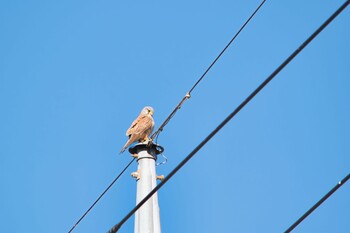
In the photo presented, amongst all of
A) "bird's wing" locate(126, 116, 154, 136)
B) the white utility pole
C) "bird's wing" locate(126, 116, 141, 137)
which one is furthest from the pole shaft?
"bird's wing" locate(126, 116, 141, 137)

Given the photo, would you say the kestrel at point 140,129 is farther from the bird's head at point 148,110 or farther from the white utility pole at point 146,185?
the white utility pole at point 146,185

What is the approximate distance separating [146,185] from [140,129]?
1.62 m

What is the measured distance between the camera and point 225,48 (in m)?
5.42

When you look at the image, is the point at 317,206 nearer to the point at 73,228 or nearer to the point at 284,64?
the point at 284,64

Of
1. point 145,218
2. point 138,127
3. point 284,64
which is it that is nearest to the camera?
point 284,64

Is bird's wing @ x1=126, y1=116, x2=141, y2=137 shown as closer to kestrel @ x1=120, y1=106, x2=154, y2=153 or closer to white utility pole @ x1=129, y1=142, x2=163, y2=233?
kestrel @ x1=120, y1=106, x2=154, y2=153

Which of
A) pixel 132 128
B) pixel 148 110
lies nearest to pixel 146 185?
pixel 132 128

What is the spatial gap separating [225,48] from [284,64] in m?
2.28

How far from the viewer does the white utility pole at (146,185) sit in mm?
4844

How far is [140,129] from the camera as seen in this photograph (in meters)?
6.71

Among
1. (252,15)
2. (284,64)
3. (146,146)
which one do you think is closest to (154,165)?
(146,146)

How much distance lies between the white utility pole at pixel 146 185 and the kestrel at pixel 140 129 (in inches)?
24.0

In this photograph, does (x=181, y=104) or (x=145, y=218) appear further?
(x=181, y=104)

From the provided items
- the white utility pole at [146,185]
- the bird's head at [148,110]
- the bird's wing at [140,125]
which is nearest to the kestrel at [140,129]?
the bird's wing at [140,125]
